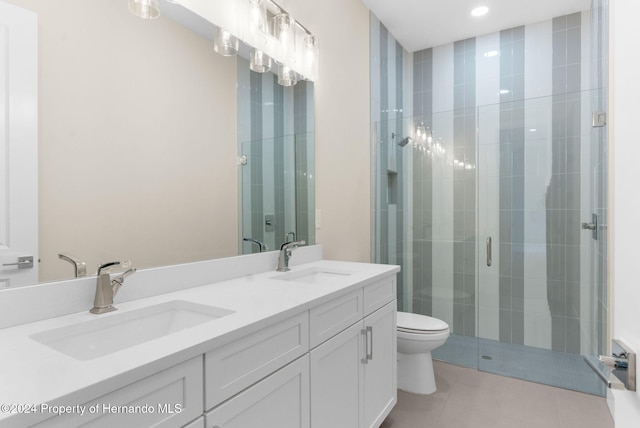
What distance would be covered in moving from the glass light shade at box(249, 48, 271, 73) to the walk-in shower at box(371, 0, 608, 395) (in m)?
1.32

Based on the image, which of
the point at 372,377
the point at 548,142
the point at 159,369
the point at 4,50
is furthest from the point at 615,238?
the point at 548,142

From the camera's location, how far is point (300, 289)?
136 cm

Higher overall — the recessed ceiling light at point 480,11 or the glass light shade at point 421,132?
the recessed ceiling light at point 480,11

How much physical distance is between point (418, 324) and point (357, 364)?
855 millimetres

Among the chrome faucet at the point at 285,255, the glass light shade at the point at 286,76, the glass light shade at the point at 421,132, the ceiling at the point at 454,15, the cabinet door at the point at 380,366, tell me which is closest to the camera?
the cabinet door at the point at 380,366

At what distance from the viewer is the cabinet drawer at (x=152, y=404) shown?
611mm

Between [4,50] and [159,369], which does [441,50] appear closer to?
[4,50]

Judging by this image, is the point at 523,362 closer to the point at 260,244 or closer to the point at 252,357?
the point at 260,244

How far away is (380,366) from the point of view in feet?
5.64

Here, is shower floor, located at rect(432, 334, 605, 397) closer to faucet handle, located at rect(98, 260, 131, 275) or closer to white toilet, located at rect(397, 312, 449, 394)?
white toilet, located at rect(397, 312, 449, 394)

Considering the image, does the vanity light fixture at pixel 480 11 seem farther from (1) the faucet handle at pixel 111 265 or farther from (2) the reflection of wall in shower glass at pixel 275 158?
(1) the faucet handle at pixel 111 265

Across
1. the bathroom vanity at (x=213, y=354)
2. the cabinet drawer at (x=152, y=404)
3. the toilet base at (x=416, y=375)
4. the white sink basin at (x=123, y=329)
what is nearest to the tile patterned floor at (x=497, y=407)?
the toilet base at (x=416, y=375)

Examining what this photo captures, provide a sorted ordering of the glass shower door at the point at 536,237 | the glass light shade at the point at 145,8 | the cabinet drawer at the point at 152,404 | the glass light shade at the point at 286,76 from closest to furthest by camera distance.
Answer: the cabinet drawer at the point at 152,404, the glass light shade at the point at 145,8, the glass light shade at the point at 286,76, the glass shower door at the point at 536,237

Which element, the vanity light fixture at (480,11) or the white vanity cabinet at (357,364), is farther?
the vanity light fixture at (480,11)
